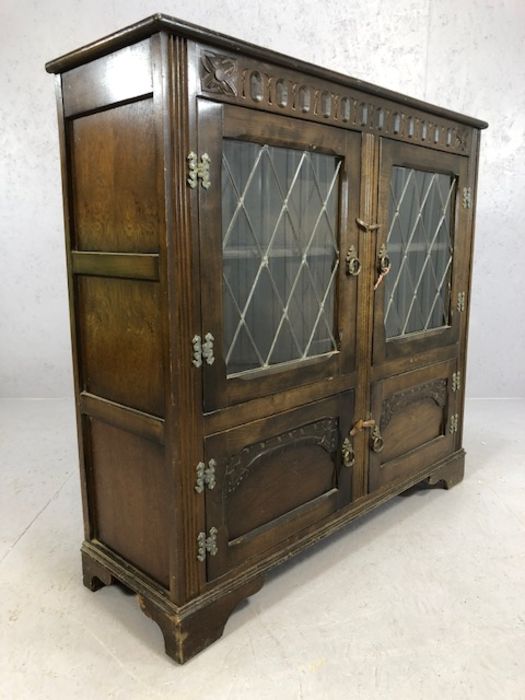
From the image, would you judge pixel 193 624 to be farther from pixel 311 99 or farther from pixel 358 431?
pixel 311 99

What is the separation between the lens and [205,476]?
1536 mm

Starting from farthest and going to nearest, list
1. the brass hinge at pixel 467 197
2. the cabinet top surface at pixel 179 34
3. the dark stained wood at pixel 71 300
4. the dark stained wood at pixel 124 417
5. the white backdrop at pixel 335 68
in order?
the white backdrop at pixel 335 68 < the brass hinge at pixel 467 197 < the dark stained wood at pixel 71 300 < the dark stained wood at pixel 124 417 < the cabinet top surface at pixel 179 34

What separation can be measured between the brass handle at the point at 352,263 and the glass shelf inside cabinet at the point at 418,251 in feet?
0.67

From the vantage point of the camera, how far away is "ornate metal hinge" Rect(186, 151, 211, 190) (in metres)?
1.36

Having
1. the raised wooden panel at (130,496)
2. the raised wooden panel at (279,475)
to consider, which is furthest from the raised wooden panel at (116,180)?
the raised wooden panel at (279,475)

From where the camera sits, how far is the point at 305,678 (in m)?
1.47

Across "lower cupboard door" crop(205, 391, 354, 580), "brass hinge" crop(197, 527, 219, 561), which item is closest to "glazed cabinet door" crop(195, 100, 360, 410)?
"lower cupboard door" crop(205, 391, 354, 580)

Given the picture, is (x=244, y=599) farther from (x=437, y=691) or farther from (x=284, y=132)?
(x=284, y=132)

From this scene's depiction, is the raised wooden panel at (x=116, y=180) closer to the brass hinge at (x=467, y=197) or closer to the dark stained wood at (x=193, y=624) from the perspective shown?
the dark stained wood at (x=193, y=624)

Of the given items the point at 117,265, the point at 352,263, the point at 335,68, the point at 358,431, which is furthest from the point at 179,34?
the point at 335,68

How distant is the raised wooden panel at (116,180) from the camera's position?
54.7 inches

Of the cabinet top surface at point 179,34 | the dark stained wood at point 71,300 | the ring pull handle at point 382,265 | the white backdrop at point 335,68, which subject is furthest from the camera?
the white backdrop at point 335,68

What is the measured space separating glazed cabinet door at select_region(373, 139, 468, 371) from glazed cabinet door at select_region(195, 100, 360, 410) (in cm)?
16

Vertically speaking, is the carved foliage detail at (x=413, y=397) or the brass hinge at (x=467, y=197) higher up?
the brass hinge at (x=467, y=197)
